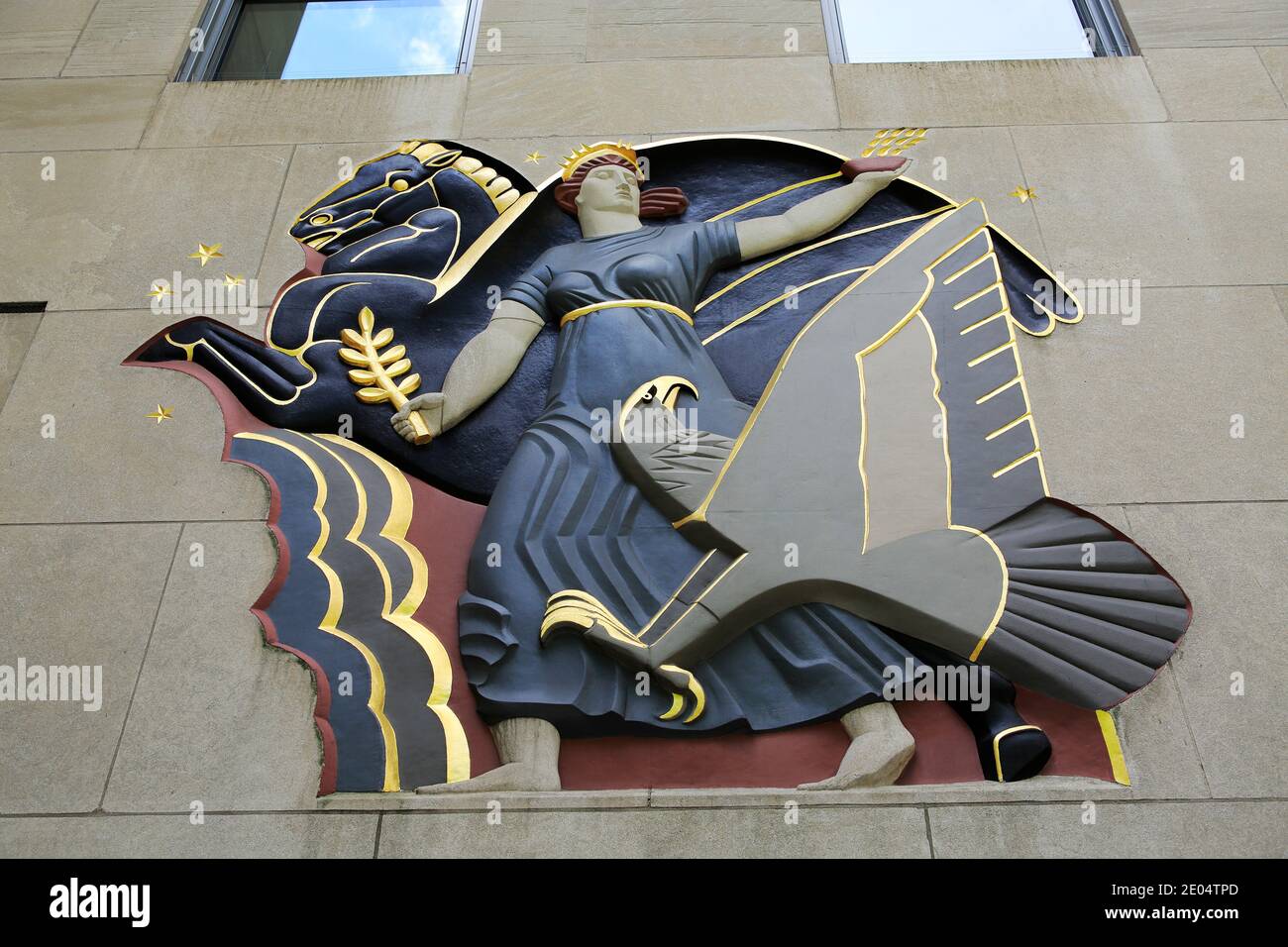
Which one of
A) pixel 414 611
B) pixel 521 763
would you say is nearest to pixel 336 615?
pixel 414 611

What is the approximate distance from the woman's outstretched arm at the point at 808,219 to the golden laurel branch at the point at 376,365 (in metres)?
1.96

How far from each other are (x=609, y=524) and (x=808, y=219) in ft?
7.66

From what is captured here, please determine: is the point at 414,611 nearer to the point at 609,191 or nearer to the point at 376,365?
the point at 376,365

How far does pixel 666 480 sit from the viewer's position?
6023mm

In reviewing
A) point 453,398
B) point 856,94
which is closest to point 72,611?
point 453,398

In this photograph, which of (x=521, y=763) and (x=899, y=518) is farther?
(x=899, y=518)

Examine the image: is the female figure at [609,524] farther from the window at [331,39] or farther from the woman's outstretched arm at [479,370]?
the window at [331,39]

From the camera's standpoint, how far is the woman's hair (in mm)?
7434

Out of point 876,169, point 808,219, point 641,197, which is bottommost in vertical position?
point 641,197

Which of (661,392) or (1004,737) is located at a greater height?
(661,392)

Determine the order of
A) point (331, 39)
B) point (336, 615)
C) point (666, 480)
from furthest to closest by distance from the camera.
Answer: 1. point (331, 39)
2. point (666, 480)
3. point (336, 615)

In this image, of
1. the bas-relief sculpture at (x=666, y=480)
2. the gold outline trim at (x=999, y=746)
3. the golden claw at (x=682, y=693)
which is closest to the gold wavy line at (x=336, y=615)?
the bas-relief sculpture at (x=666, y=480)

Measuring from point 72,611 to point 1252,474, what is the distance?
5.69 m
